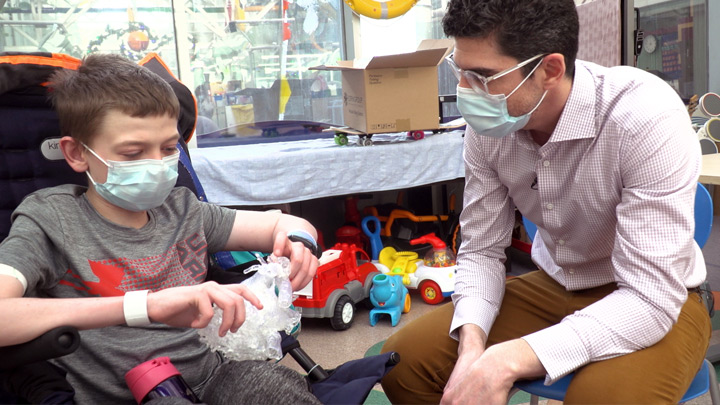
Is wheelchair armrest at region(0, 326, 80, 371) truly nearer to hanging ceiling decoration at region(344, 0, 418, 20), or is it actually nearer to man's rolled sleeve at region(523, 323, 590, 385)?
man's rolled sleeve at region(523, 323, 590, 385)

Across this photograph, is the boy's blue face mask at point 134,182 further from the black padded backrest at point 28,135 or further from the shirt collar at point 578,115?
the shirt collar at point 578,115

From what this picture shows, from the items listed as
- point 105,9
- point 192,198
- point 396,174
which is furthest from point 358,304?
point 105,9

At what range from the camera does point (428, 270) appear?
2963mm

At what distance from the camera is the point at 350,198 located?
338 cm

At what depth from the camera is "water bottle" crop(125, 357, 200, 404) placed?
99 centimetres

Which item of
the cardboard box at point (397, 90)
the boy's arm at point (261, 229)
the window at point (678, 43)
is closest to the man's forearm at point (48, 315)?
the boy's arm at point (261, 229)

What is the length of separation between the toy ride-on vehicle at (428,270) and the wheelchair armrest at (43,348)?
2.14 meters

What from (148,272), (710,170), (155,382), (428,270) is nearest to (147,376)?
(155,382)

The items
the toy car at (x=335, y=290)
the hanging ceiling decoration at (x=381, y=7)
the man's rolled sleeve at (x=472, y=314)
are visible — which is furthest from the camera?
the hanging ceiling decoration at (x=381, y=7)

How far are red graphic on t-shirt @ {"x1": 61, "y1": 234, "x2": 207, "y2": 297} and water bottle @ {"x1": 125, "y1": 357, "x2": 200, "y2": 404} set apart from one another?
20 cm

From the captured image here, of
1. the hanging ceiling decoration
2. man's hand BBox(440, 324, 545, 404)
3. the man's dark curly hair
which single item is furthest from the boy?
the hanging ceiling decoration

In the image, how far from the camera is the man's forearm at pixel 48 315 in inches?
36.1

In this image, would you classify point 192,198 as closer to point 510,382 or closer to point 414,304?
point 510,382

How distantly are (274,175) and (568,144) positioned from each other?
170 cm
